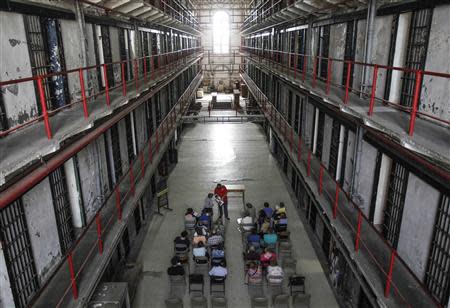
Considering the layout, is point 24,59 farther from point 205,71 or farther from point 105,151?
point 205,71

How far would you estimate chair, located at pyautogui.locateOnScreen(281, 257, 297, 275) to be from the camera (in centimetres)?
893

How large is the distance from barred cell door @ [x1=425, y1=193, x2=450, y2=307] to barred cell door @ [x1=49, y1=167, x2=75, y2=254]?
6.40 m

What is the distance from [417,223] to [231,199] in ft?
27.6

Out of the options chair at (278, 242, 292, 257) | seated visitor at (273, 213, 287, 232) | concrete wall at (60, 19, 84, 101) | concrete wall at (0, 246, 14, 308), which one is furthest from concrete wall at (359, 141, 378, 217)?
concrete wall at (0, 246, 14, 308)

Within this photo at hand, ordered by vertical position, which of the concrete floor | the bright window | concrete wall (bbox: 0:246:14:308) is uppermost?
the bright window

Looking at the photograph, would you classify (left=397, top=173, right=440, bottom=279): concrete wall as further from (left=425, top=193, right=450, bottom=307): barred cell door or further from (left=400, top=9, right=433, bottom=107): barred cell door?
(left=400, top=9, right=433, bottom=107): barred cell door

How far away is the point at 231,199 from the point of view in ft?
44.3

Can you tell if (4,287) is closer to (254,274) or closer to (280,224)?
(254,274)

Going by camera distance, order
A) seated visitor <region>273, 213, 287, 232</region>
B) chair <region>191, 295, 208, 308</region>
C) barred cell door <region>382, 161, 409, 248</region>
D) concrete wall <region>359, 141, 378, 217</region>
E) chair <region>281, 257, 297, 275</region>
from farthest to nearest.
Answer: seated visitor <region>273, 213, 287, 232</region> → chair <region>281, 257, 297, 275</region> → chair <region>191, 295, 208, 308</region> → concrete wall <region>359, 141, 378, 217</region> → barred cell door <region>382, 161, 409, 248</region>

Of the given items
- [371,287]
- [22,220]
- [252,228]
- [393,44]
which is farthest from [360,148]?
[22,220]

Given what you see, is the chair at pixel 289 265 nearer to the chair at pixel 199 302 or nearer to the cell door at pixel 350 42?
the chair at pixel 199 302

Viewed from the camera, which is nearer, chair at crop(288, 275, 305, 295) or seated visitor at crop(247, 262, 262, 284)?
chair at crop(288, 275, 305, 295)

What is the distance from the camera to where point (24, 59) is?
568 centimetres

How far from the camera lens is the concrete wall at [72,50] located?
7.05 meters
